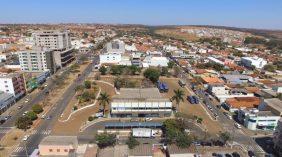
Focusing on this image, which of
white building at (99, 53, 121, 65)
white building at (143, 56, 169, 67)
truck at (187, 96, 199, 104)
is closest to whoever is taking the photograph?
truck at (187, 96, 199, 104)

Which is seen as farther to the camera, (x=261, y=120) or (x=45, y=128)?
(x=261, y=120)

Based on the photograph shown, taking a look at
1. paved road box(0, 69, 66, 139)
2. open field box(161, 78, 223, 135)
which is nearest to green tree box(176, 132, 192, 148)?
open field box(161, 78, 223, 135)

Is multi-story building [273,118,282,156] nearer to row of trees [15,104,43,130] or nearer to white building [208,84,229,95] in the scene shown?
white building [208,84,229,95]

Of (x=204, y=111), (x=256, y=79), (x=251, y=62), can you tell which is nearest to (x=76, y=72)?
(x=204, y=111)

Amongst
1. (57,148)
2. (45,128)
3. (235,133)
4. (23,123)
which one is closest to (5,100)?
(23,123)

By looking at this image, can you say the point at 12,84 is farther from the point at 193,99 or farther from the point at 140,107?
the point at 193,99
